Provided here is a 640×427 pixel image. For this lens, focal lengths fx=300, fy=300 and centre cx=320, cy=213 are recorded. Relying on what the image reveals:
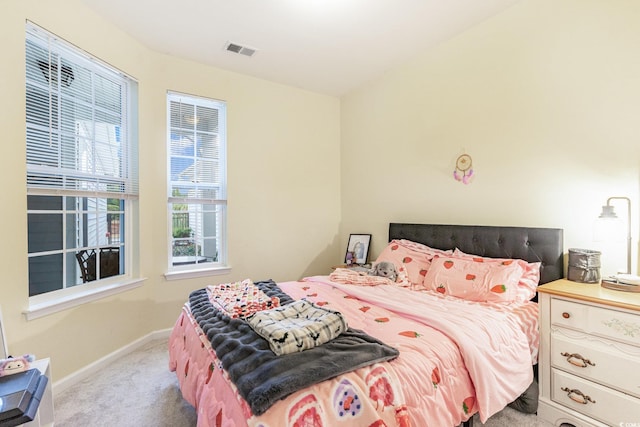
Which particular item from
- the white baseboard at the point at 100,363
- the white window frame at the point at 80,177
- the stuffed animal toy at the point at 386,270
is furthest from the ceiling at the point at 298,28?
the white baseboard at the point at 100,363

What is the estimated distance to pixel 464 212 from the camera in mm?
2795

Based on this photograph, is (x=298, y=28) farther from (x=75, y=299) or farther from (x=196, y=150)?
(x=75, y=299)

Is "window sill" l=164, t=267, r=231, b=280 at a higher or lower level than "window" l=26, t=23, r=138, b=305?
lower

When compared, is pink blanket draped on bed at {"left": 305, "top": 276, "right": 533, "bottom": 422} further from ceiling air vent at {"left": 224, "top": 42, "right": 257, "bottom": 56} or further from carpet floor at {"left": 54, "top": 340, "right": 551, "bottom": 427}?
ceiling air vent at {"left": 224, "top": 42, "right": 257, "bottom": 56}

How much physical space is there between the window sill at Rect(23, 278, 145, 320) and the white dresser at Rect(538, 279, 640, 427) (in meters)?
3.29

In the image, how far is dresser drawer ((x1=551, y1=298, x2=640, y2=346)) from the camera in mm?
1532

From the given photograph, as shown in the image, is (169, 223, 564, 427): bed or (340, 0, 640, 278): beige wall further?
(340, 0, 640, 278): beige wall

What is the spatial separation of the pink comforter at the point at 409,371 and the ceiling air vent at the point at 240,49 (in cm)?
247

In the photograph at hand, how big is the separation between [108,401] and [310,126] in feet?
11.3

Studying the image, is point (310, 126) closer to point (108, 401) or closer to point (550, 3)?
point (550, 3)

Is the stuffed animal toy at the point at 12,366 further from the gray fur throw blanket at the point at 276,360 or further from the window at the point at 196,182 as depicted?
the window at the point at 196,182

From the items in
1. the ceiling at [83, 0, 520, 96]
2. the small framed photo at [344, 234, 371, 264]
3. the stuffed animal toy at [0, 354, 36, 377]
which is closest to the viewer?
the stuffed animal toy at [0, 354, 36, 377]

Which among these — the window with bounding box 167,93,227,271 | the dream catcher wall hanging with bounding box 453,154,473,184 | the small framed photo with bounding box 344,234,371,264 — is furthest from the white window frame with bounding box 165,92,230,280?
the dream catcher wall hanging with bounding box 453,154,473,184

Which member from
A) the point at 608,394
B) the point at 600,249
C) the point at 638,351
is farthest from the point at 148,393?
the point at 600,249
